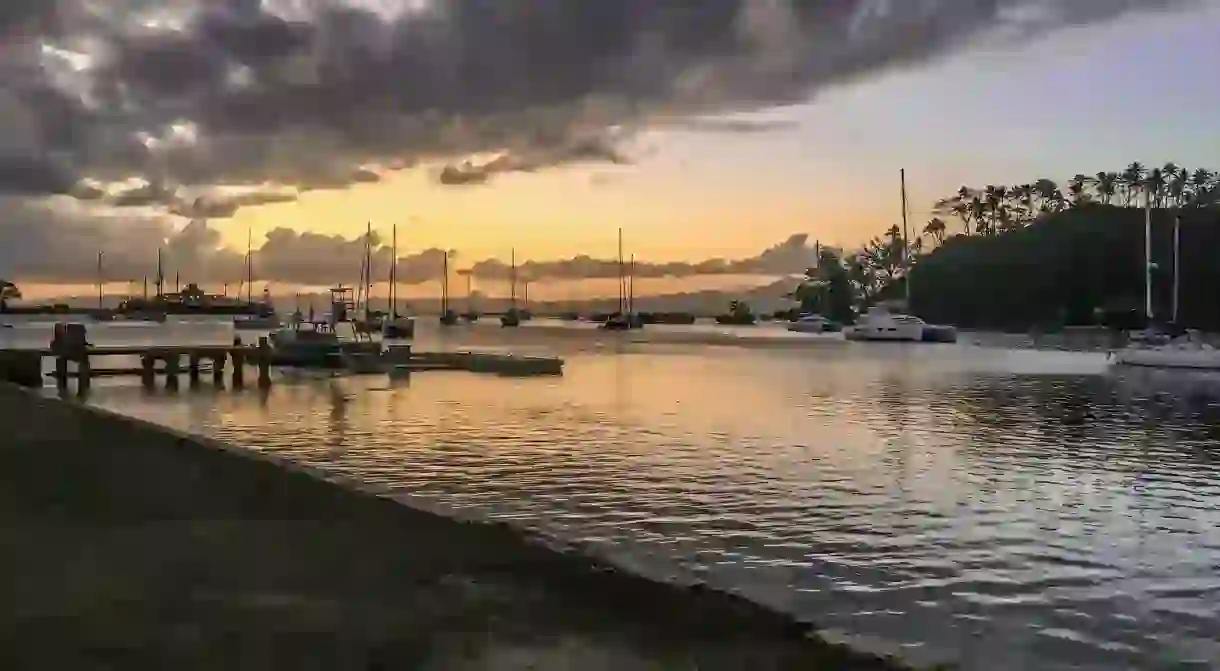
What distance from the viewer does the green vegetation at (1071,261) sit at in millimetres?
100062

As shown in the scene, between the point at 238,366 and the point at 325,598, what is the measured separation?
3654 cm

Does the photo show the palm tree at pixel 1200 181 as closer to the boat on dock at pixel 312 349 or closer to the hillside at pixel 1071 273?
the hillside at pixel 1071 273

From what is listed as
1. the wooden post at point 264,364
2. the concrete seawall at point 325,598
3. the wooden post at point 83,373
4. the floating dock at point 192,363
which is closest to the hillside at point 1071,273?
the floating dock at point 192,363

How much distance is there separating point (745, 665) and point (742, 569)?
13.5 feet

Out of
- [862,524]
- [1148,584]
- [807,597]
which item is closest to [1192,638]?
[1148,584]

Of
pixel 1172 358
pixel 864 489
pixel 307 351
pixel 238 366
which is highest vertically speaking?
pixel 307 351

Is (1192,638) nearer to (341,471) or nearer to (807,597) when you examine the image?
(807,597)

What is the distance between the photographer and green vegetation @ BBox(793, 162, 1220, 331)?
328 feet

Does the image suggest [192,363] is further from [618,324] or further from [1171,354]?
[618,324]

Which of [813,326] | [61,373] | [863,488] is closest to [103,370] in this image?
[61,373]

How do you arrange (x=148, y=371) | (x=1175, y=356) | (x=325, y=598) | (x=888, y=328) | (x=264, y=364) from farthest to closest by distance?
(x=888, y=328) < (x=1175, y=356) < (x=264, y=364) < (x=148, y=371) < (x=325, y=598)

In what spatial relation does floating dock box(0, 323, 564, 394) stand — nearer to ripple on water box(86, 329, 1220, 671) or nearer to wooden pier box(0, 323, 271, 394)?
wooden pier box(0, 323, 271, 394)

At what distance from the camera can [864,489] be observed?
16094 millimetres

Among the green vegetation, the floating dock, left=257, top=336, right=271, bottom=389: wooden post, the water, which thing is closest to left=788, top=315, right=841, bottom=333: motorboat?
the green vegetation
